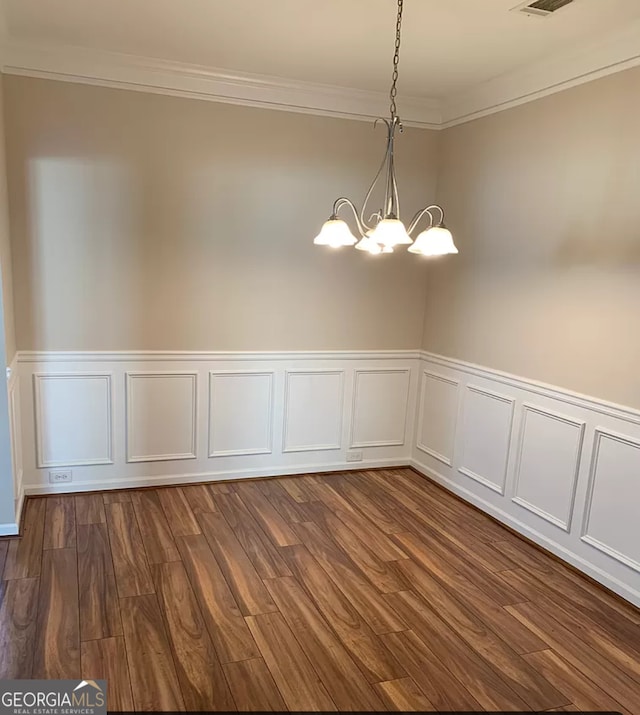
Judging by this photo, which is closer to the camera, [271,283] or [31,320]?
[31,320]

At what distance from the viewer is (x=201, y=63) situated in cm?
362

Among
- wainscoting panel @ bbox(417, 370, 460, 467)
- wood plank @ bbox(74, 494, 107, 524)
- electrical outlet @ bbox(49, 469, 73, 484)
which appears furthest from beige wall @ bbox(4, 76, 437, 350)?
wood plank @ bbox(74, 494, 107, 524)

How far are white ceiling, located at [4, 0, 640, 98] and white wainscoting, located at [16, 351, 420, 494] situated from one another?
74.2 inches

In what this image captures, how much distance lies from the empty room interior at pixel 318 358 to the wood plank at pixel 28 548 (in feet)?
0.08

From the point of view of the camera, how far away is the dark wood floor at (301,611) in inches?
89.0

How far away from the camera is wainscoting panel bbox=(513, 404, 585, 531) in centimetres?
326

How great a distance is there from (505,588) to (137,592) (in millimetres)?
1875

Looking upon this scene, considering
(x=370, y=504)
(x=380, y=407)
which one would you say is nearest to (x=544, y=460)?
(x=370, y=504)

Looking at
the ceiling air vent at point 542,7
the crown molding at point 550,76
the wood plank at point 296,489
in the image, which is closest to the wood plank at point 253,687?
the wood plank at point 296,489

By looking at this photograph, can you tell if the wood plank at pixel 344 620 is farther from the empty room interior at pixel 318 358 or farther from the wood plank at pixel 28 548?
the wood plank at pixel 28 548

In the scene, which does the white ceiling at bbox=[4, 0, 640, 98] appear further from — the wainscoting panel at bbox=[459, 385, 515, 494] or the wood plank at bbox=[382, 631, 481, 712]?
the wood plank at bbox=[382, 631, 481, 712]

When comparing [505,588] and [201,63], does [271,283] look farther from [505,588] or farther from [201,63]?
[505,588]

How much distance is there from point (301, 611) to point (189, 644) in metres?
0.55

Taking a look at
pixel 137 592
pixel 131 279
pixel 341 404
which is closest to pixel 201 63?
pixel 131 279
